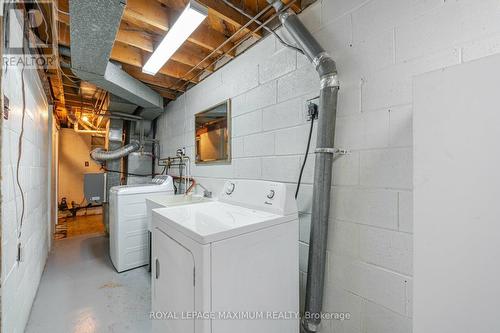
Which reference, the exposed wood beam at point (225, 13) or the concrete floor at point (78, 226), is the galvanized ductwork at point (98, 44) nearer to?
the exposed wood beam at point (225, 13)

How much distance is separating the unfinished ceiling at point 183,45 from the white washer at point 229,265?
1.32 metres

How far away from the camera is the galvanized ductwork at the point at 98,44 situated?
135 cm

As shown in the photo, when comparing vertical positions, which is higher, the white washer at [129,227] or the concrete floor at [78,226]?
the white washer at [129,227]

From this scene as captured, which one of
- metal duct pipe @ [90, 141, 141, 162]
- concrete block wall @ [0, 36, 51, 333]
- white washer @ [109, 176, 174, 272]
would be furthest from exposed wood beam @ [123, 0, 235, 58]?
metal duct pipe @ [90, 141, 141, 162]

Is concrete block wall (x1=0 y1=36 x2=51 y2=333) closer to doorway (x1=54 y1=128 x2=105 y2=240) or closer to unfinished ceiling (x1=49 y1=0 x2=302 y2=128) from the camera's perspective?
unfinished ceiling (x1=49 y1=0 x2=302 y2=128)

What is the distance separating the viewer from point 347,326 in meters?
1.31

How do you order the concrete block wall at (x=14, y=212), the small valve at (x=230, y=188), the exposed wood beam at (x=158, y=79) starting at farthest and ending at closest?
the exposed wood beam at (x=158, y=79) < the small valve at (x=230, y=188) < the concrete block wall at (x=14, y=212)

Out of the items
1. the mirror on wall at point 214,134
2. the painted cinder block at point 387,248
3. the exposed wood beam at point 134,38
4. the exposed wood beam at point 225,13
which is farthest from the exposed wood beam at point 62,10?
the painted cinder block at point 387,248

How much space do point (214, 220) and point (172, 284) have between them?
0.43m

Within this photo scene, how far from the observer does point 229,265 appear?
3.42 ft

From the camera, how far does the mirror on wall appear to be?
7.59ft

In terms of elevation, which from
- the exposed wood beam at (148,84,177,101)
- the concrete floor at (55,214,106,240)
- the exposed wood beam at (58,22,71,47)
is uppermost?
the exposed wood beam at (58,22,71,47)

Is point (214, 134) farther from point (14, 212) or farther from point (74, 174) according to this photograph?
point (74, 174)

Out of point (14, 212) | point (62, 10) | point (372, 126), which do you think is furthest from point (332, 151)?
point (62, 10)
